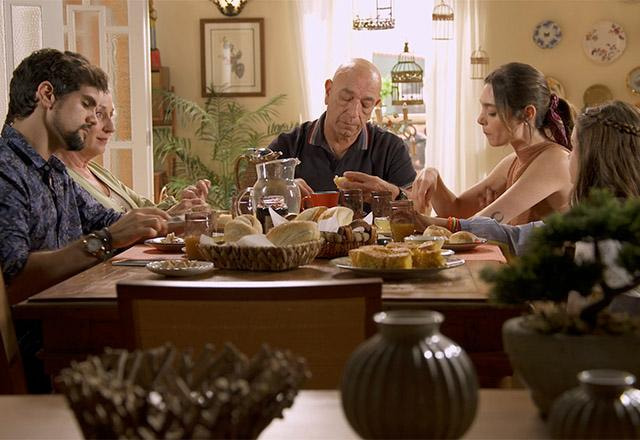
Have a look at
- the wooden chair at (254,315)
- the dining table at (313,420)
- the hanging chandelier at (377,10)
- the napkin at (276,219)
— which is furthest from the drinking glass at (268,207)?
the hanging chandelier at (377,10)

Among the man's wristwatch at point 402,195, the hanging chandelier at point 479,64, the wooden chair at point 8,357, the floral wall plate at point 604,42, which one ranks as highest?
the floral wall plate at point 604,42

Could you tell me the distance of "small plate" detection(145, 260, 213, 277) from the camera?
226 cm

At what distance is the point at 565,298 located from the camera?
1134 mm

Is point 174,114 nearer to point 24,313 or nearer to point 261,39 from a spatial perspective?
point 261,39

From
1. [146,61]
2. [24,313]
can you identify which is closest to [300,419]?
[24,313]

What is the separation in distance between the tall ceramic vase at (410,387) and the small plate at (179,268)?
4.45ft

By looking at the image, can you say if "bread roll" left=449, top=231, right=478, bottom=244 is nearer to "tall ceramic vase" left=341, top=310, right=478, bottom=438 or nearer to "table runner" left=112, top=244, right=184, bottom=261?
"table runner" left=112, top=244, right=184, bottom=261

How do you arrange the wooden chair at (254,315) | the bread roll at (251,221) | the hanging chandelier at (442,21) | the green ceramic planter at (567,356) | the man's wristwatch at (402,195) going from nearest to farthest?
the green ceramic planter at (567,356)
the wooden chair at (254,315)
the bread roll at (251,221)
the man's wristwatch at (402,195)
the hanging chandelier at (442,21)

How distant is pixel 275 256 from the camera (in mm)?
2297

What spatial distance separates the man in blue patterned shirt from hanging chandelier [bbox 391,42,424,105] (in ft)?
12.7

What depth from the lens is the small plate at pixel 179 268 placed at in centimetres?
226

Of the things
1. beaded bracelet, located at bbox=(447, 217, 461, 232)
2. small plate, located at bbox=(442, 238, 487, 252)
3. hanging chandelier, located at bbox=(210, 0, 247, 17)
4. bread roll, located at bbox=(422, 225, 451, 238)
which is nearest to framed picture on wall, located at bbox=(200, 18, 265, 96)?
hanging chandelier, located at bbox=(210, 0, 247, 17)

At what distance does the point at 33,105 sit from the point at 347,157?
171 centimetres

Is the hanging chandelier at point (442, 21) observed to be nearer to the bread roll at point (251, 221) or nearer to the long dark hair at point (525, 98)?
the long dark hair at point (525, 98)
